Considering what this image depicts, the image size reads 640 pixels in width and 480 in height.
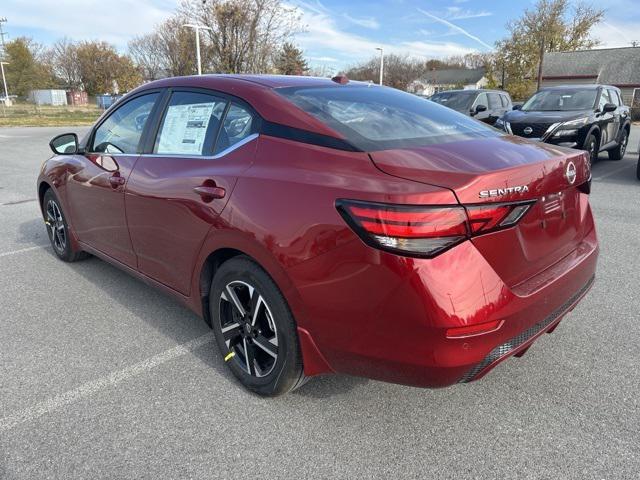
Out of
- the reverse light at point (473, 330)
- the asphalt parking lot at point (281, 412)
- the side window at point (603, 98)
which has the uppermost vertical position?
the side window at point (603, 98)

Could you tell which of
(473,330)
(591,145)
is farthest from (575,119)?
(473,330)

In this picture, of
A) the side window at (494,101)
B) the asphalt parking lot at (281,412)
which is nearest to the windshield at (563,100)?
the side window at (494,101)

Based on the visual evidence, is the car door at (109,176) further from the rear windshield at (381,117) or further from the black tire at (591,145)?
the black tire at (591,145)

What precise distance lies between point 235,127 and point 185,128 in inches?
20.1

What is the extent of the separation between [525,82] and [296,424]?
190ft

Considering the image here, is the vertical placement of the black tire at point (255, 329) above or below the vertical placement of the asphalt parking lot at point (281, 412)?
above

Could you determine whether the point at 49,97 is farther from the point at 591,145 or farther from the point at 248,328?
the point at 248,328

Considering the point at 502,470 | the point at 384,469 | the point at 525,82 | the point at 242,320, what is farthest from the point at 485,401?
the point at 525,82

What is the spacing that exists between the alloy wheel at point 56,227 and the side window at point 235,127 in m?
2.63

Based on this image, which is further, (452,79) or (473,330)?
(452,79)

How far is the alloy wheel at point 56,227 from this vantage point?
4.55 metres

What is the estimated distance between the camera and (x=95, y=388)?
104 inches

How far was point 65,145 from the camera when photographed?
4145mm

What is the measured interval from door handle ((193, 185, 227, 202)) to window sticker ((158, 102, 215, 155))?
0.27 m
